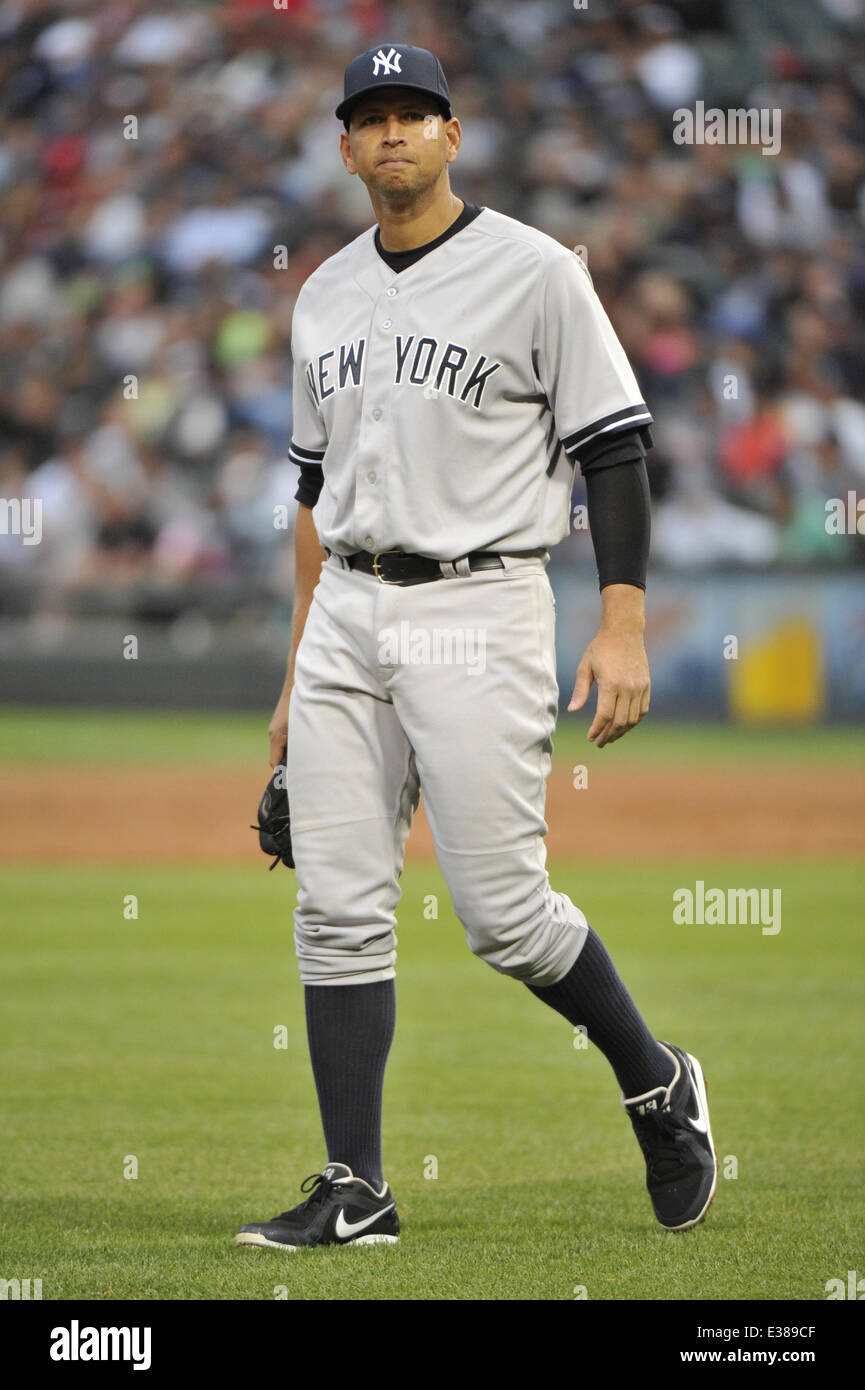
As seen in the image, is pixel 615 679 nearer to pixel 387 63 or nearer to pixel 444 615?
pixel 444 615

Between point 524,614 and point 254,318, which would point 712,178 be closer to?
point 254,318

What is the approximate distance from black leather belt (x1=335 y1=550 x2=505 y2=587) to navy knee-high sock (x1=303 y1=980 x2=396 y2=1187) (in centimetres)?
75

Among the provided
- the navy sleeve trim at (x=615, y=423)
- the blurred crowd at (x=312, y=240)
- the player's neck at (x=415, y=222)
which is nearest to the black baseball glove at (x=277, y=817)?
the navy sleeve trim at (x=615, y=423)

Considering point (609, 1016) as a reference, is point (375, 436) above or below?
above

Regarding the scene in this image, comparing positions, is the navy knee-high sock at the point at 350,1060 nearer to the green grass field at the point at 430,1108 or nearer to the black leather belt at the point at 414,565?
the green grass field at the point at 430,1108

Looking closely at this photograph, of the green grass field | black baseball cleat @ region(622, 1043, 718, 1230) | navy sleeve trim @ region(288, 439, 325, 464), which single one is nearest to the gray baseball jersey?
navy sleeve trim @ region(288, 439, 325, 464)

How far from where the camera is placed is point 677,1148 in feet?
11.0

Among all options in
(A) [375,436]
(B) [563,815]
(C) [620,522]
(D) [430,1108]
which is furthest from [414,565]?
(B) [563,815]

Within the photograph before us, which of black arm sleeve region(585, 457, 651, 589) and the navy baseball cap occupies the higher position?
the navy baseball cap

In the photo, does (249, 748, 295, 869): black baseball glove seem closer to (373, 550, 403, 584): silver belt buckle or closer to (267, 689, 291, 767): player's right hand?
(267, 689, 291, 767): player's right hand

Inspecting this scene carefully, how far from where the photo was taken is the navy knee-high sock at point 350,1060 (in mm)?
3344

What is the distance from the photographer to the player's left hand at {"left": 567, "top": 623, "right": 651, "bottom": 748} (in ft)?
10.1

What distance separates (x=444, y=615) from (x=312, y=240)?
1473 centimetres

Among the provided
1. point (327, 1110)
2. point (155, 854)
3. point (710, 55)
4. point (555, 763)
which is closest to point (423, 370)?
point (327, 1110)
